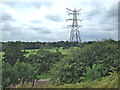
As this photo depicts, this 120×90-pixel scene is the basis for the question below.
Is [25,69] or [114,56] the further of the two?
[25,69]

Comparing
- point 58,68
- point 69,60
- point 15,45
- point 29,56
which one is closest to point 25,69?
point 58,68

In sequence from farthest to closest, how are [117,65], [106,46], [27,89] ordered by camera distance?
1. [106,46]
2. [117,65]
3. [27,89]

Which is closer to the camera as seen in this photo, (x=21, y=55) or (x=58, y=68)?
(x=58, y=68)

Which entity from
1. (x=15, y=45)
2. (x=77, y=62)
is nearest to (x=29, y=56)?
(x=15, y=45)

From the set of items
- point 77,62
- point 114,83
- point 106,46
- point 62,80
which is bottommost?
point 62,80

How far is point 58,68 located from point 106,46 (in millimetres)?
2814

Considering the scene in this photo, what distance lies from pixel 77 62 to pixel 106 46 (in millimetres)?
1857

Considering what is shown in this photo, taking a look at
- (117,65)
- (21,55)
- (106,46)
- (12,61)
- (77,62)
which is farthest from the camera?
(21,55)

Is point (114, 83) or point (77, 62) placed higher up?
point (77, 62)

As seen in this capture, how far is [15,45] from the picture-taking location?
10477 millimetres

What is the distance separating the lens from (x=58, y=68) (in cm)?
717

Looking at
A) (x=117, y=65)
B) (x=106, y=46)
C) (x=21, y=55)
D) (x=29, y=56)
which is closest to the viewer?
(x=117, y=65)

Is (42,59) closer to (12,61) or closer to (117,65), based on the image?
(12,61)

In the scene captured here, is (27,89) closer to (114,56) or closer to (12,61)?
(114,56)
